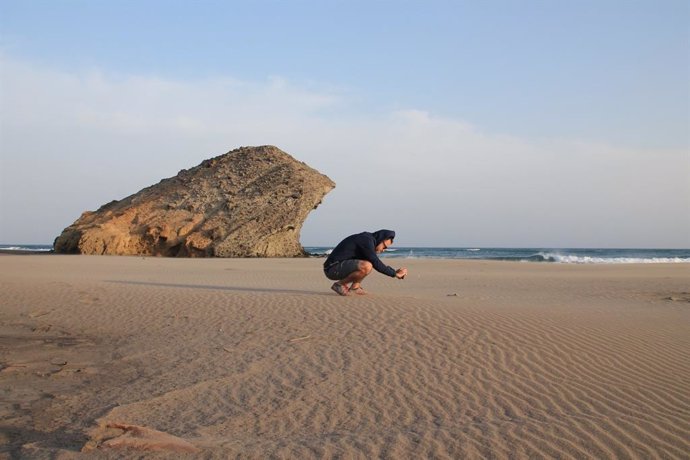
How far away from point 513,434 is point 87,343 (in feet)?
20.4

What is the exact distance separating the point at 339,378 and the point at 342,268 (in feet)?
17.8

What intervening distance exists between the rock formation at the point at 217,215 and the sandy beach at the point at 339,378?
20996 millimetres

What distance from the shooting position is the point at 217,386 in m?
6.18

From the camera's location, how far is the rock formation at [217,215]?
33125 mm

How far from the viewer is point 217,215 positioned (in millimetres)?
34406

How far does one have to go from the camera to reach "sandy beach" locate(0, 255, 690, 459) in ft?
15.0

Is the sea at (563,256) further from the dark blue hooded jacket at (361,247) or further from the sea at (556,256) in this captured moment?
the dark blue hooded jacket at (361,247)

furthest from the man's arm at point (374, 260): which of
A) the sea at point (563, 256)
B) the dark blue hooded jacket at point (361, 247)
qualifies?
the sea at point (563, 256)

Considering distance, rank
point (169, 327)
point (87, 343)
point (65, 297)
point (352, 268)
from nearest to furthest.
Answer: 1. point (87, 343)
2. point (169, 327)
3. point (352, 268)
4. point (65, 297)

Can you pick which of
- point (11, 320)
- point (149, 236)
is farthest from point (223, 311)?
point (149, 236)

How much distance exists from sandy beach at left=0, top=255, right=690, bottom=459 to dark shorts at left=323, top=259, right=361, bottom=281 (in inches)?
20.2

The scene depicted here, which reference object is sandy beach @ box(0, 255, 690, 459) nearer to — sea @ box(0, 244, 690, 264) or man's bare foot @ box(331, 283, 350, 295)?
man's bare foot @ box(331, 283, 350, 295)

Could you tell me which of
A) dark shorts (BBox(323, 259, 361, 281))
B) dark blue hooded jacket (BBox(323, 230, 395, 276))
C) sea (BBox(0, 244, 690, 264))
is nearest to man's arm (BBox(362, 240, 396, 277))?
dark blue hooded jacket (BBox(323, 230, 395, 276))

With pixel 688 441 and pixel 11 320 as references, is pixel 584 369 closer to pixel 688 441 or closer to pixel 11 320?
pixel 688 441
